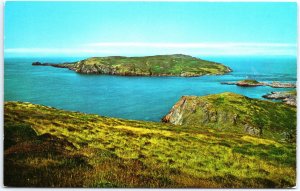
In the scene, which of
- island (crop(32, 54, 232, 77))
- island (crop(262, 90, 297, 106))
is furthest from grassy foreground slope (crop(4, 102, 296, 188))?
island (crop(32, 54, 232, 77))

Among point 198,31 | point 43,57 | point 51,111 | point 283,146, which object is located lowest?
point 283,146

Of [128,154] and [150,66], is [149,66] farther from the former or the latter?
[128,154]

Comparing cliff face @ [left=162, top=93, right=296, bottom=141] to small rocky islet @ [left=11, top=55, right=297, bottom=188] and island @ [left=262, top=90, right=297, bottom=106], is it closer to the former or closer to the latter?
small rocky islet @ [left=11, top=55, right=297, bottom=188]

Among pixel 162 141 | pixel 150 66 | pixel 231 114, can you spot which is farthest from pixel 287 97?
pixel 150 66

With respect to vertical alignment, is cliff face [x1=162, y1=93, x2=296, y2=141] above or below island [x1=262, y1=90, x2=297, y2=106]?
below

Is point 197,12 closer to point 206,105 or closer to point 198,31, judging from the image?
point 198,31

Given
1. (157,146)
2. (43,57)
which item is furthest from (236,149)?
(43,57)
